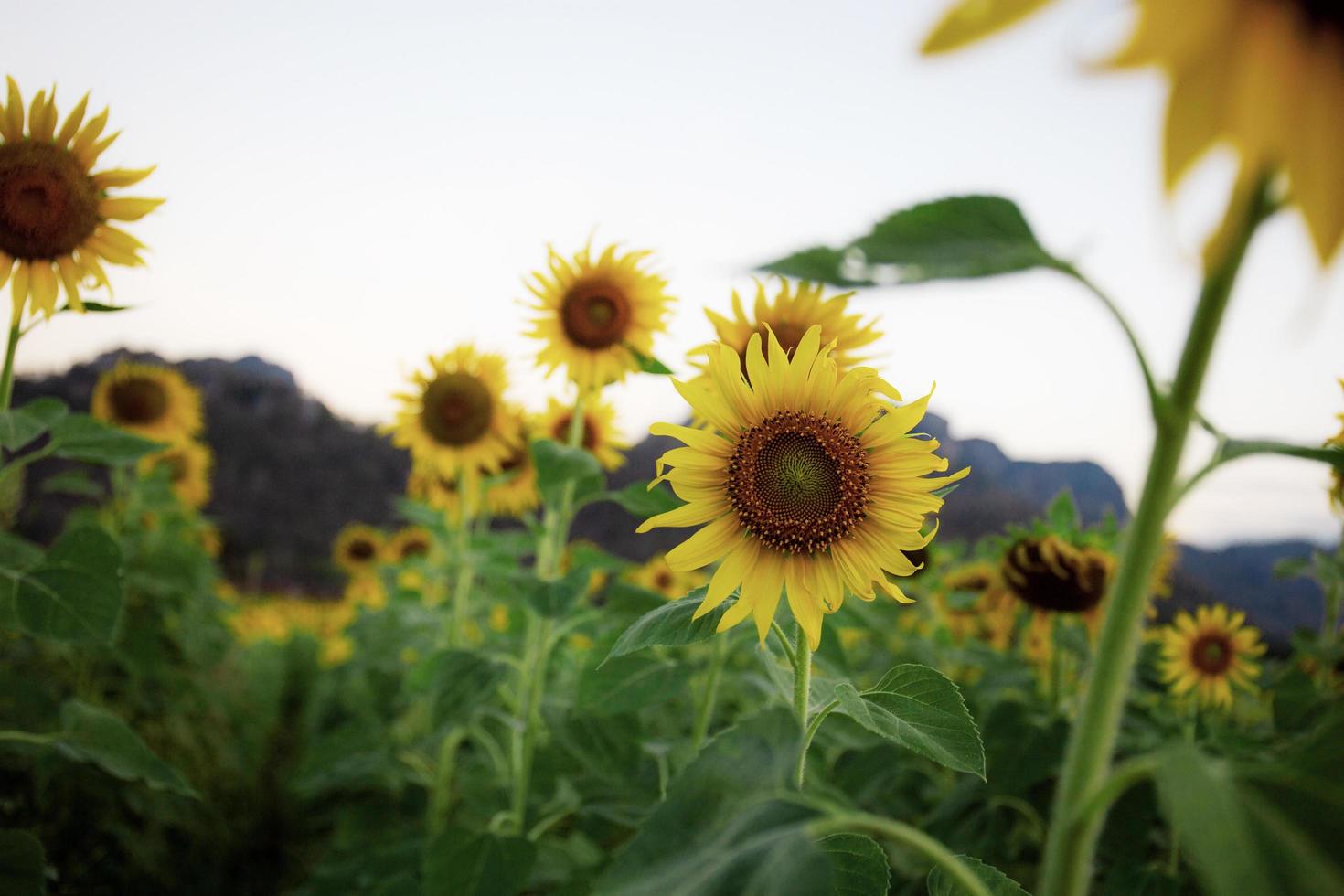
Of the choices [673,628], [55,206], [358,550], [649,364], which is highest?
[55,206]

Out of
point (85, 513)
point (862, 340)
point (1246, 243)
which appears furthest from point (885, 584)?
point (85, 513)

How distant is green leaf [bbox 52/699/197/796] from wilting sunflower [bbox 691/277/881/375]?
1.48 m

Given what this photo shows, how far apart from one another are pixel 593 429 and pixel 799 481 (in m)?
1.95

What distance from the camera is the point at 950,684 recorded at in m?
0.98

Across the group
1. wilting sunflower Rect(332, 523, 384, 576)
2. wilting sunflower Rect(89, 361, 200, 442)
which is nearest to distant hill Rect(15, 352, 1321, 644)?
wilting sunflower Rect(332, 523, 384, 576)

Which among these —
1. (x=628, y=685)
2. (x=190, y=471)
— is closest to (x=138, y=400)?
(x=190, y=471)

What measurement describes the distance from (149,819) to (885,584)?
10.1 ft

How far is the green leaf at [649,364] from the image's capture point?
1826mm

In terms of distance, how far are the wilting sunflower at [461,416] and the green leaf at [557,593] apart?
1.28 meters

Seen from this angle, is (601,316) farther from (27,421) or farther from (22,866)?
(22,866)

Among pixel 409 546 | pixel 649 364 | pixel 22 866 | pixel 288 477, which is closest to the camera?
pixel 22 866

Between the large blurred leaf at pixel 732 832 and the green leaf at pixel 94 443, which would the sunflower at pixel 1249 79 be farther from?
the green leaf at pixel 94 443

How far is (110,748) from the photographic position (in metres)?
1.69

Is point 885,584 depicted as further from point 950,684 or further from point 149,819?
point 149,819
